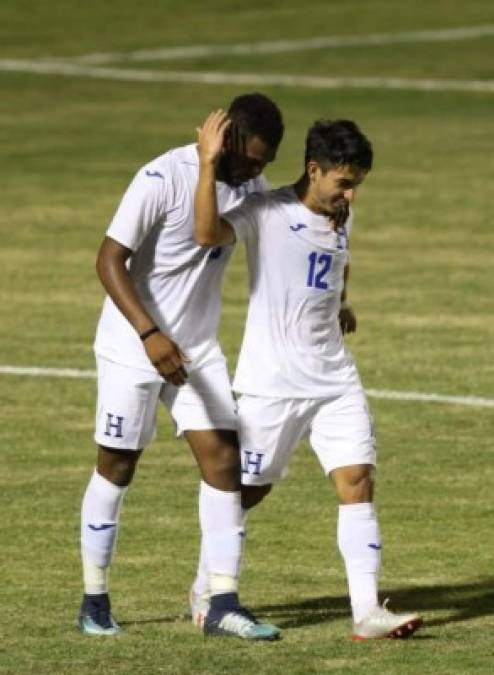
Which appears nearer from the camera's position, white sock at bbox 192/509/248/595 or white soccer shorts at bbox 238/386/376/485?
white soccer shorts at bbox 238/386/376/485

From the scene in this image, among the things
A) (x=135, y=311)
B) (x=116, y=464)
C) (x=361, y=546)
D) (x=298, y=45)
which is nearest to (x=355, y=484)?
(x=361, y=546)

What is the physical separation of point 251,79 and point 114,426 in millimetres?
23897

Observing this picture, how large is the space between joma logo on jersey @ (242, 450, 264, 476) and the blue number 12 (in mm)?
704

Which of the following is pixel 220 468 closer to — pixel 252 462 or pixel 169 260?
pixel 252 462

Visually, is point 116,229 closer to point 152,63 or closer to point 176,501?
point 176,501

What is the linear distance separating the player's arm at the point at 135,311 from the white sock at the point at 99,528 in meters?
0.64

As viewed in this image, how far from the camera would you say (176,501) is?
12.9 metres

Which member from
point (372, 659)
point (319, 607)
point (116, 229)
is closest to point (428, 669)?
point (372, 659)

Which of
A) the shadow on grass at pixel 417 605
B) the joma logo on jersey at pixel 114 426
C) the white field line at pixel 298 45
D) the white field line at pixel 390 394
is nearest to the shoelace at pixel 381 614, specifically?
the shadow on grass at pixel 417 605

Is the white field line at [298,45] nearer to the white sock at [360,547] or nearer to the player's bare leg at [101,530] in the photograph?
the player's bare leg at [101,530]

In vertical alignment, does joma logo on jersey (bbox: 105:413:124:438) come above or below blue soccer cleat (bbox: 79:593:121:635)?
above

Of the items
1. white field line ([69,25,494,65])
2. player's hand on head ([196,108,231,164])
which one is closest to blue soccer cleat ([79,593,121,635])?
player's hand on head ([196,108,231,164])

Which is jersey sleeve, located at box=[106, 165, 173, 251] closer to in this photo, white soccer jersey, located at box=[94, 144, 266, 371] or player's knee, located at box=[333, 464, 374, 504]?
white soccer jersey, located at box=[94, 144, 266, 371]

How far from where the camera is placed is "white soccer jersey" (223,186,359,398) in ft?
32.2
